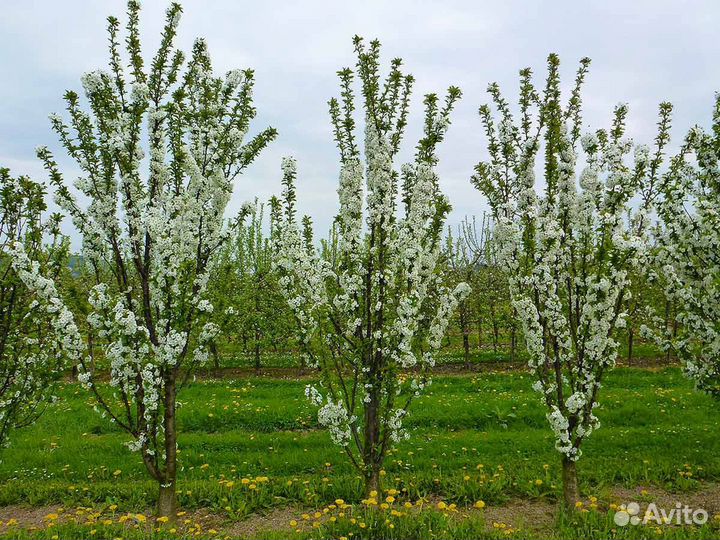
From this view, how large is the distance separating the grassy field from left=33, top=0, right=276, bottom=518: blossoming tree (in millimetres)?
1550

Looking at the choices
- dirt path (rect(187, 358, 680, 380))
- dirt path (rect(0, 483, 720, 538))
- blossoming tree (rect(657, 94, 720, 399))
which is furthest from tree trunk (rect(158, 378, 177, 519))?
dirt path (rect(187, 358, 680, 380))

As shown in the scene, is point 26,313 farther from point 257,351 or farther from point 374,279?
point 257,351

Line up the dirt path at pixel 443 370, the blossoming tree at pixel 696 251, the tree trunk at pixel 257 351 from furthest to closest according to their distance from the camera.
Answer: the tree trunk at pixel 257 351 < the dirt path at pixel 443 370 < the blossoming tree at pixel 696 251

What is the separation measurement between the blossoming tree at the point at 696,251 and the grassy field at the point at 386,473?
2125mm

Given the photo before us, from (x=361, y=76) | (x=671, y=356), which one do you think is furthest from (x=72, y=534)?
(x=671, y=356)

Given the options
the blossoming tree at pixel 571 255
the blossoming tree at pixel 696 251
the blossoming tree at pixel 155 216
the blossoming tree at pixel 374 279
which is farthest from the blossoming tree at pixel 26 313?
the blossoming tree at pixel 696 251

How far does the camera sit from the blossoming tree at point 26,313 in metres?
5.79

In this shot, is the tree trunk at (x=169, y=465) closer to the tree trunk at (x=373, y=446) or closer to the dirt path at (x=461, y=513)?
the dirt path at (x=461, y=513)

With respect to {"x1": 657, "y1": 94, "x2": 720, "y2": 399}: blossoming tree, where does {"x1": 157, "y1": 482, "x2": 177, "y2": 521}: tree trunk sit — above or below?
below

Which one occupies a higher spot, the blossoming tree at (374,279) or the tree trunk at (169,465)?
the blossoming tree at (374,279)

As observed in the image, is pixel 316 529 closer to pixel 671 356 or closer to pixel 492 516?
pixel 492 516

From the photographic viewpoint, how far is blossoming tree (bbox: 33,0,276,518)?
6.02m

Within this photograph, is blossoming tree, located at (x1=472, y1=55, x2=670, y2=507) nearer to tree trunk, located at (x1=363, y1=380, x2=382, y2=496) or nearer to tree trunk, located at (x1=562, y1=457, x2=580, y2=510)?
tree trunk, located at (x1=562, y1=457, x2=580, y2=510)

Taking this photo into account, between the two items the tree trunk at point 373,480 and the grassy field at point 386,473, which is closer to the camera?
the grassy field at point 386,473
